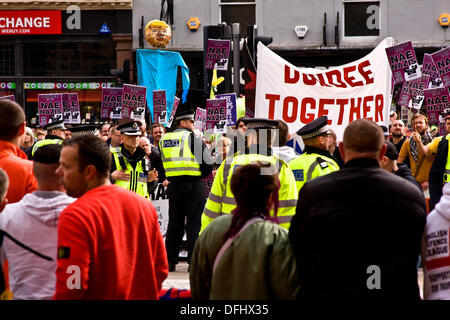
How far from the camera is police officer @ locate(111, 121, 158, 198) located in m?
8.36

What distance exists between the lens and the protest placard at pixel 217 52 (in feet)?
36.2

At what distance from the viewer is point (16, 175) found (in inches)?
171

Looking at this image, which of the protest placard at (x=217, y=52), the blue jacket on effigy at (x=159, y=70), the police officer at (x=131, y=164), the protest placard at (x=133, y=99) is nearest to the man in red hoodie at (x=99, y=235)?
the police officer at (x=131, y=164)

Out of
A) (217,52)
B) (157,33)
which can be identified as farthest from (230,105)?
(157,33)

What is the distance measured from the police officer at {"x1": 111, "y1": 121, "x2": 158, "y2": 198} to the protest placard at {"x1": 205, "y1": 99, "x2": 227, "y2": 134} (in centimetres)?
231

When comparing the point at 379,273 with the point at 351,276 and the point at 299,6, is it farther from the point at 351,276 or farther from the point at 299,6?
the point at 299,6

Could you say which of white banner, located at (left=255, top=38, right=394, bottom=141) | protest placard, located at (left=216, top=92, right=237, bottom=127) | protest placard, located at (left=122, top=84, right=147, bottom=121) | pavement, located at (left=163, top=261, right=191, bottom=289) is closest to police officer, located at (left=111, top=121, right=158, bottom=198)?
pavement, located at (left=163, top=261, right=191, bottom=289)

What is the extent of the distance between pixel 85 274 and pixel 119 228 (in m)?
0.31

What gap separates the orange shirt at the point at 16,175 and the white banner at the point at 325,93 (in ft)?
16.0

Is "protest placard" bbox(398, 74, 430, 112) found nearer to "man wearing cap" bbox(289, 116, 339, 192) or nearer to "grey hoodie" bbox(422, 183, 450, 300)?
"man wearing cap" bbox(289, 116, 339, 192)

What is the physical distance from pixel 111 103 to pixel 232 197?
7807mm

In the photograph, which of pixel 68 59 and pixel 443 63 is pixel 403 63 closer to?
pixel 443 63

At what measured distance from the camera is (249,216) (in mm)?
3562

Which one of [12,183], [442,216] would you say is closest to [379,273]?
[442,216]
